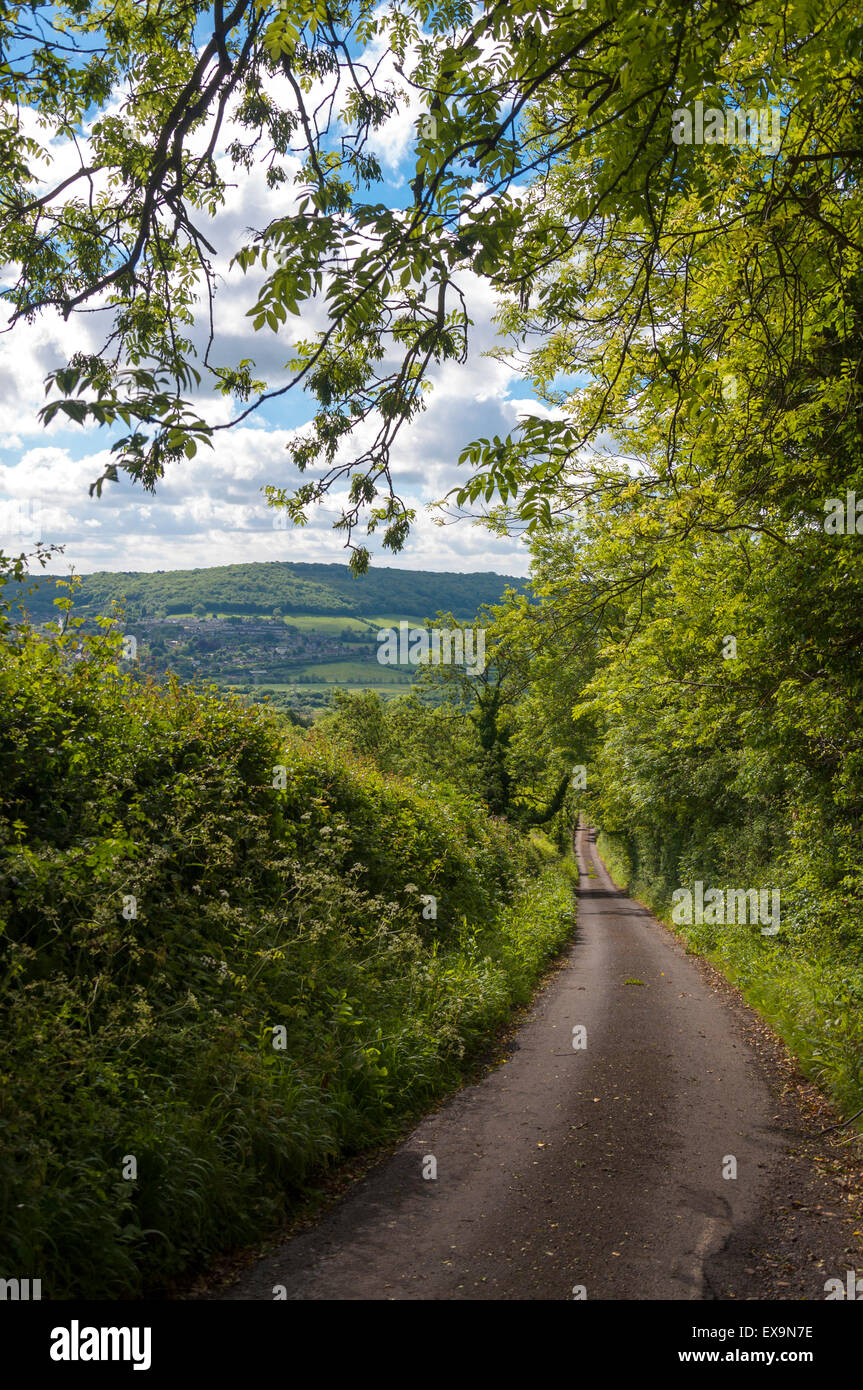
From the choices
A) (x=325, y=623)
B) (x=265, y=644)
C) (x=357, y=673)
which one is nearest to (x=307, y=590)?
(x=325, y=623)

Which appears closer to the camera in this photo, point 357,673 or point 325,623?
point 357,673

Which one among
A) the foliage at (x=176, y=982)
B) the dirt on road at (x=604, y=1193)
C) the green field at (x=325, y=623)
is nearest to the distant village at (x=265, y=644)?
the green field at (x=325, y=623)

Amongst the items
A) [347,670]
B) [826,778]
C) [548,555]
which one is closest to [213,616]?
[347,670]

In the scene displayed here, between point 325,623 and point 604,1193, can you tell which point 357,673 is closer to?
point 325,623

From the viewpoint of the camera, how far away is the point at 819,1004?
897 cm

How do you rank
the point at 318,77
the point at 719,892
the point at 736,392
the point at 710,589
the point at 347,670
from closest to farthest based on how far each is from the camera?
the point at 318,77, the point at 736,392, the point at 710,589, the point at 719,892, the point at 347,670

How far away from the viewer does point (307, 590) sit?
15188cm

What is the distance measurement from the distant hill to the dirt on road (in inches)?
3764

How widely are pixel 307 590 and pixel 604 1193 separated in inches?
5916

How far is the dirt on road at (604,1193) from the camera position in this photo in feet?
14.2

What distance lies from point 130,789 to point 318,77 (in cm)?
588

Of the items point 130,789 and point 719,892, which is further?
point 719,892

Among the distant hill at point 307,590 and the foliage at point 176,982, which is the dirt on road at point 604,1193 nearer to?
the foliage at point 176,982
